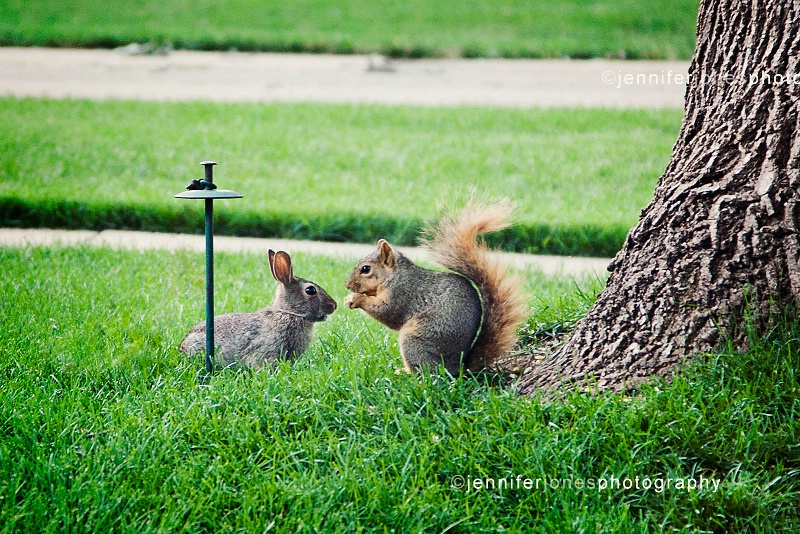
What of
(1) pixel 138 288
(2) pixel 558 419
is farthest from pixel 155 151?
(2) pixel 558 419

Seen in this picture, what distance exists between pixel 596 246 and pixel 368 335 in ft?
6.54

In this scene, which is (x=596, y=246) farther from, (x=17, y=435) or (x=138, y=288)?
(x=17, y=435)

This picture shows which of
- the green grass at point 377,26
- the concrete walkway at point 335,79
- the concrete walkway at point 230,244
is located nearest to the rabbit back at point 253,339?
the concrete walkway at point 230,244

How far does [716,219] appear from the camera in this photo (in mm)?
3092

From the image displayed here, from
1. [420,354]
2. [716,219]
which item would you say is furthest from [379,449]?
[716,219]

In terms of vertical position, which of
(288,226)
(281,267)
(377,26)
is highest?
(377,26)

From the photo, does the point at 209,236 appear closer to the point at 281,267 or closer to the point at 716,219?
the point at 281,267

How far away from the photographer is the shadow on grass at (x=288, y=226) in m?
5.50

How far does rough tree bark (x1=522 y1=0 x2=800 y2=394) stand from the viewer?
3037mm

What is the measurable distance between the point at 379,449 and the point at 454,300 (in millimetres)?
672

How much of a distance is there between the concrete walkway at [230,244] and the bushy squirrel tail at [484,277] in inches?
64.8

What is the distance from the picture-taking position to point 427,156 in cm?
726

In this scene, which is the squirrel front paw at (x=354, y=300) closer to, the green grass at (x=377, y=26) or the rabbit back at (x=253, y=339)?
the rabbit back at (x=253, y=339)

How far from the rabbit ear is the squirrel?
331 mm
